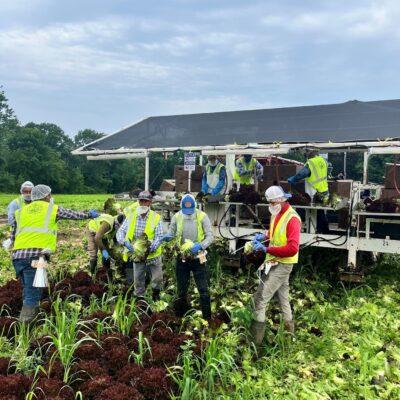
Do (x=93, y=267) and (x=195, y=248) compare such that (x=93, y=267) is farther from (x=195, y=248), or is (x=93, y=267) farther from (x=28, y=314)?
(x=195, y=248)

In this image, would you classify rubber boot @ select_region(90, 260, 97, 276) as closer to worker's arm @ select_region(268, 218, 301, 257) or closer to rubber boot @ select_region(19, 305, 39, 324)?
rubber boot @ select_region(19, 305, 39, 324)

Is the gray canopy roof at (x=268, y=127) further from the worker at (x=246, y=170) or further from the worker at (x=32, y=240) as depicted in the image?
the worker at (x=32, y=240)

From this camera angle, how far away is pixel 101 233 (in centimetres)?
704

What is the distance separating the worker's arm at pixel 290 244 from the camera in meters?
4.90

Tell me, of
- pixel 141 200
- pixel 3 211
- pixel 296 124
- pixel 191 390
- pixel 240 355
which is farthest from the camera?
pixel 3 211

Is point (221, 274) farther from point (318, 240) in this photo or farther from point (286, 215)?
point (286, 215)

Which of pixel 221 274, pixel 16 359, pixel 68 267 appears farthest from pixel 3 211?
pixel 16 359

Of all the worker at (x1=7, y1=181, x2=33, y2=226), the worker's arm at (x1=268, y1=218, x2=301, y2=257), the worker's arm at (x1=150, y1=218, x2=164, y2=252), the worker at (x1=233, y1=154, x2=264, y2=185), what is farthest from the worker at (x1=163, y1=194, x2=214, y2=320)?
the worker at (x1=7, y1=181, x2=33, y2=226)

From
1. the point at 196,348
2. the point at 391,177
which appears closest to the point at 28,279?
the point at 196,348

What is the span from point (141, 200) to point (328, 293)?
10.7 feet

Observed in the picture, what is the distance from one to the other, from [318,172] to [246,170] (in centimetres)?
161

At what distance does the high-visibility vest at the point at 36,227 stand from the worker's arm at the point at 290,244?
2651 mm

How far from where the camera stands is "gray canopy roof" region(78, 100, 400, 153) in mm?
7074

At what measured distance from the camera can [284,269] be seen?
5078 mm
